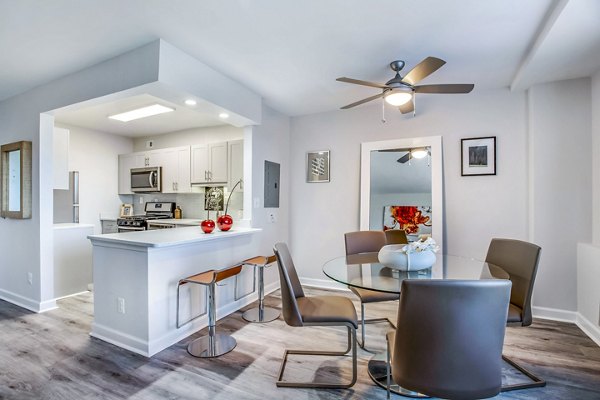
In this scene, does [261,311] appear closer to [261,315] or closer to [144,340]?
[261,315]

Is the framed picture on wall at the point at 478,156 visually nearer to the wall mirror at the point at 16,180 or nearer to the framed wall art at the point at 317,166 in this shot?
the framed wall art at the point at 317,166

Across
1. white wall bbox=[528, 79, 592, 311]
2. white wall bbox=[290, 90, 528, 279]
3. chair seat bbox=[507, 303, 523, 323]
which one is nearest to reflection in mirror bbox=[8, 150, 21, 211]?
white wall bbox=[290, 90, 528, 279]

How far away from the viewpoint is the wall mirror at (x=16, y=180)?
10.8 feet

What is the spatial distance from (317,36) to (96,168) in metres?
4.53

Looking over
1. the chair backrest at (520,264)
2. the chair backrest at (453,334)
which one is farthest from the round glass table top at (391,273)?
the chair backrest at (453,334)

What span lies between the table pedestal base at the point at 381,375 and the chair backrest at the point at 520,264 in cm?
82

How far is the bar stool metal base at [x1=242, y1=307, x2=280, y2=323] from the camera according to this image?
299 cm

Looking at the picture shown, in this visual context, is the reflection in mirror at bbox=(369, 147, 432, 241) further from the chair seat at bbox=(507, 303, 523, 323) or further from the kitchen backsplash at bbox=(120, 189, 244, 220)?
the kitchen backsplash at bbox=(120, 189, 244, 220)

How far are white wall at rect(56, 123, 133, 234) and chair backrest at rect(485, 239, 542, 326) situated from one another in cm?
551

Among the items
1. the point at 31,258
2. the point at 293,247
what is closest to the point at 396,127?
the point at 293,247

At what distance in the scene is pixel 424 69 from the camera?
7.18ft

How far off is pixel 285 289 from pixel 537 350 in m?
2.13

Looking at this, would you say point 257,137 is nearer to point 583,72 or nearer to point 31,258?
point 31,258

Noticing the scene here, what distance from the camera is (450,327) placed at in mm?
1203
